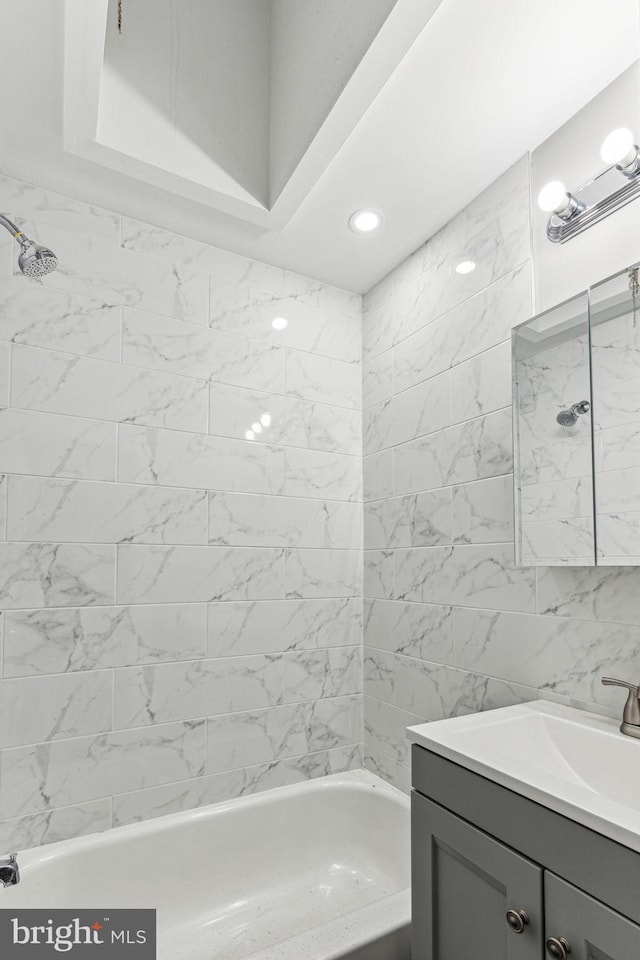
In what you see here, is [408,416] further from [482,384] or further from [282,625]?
[282,625]

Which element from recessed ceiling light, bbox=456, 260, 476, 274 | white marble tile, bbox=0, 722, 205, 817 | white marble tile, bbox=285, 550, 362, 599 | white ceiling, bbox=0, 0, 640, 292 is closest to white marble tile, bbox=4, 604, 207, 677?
white marble tile, bbox=0, 722, 205, 817

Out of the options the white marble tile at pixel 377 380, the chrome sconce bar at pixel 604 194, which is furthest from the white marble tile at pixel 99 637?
→ the chrome sconce bar at pixel 604 194

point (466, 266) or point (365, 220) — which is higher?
point (365, 220)

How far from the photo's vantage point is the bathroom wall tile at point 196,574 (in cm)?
199

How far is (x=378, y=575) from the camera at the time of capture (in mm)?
2408

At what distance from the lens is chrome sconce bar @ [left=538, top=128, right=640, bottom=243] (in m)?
1.41

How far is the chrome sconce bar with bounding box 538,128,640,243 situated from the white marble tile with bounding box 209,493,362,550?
132 centimetres

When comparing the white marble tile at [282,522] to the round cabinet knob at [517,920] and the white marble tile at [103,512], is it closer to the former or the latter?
the white marble tile at [103,512]

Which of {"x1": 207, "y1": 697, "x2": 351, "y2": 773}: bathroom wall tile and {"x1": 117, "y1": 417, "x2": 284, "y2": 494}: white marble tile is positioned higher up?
{"x1": 117, "y1": 417, "x2": 284, "y2": 494}: white marble tile

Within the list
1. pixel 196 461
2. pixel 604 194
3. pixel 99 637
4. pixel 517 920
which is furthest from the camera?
pixel 196 461

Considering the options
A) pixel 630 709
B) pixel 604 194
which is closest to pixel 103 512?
pixel 630 709

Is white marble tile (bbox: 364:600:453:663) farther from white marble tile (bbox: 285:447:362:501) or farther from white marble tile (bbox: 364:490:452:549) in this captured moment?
white marble tile (bbox: 285:447:362:501)

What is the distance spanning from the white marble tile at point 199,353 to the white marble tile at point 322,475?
31 centimetres

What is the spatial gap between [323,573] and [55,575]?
1039 millimetres
